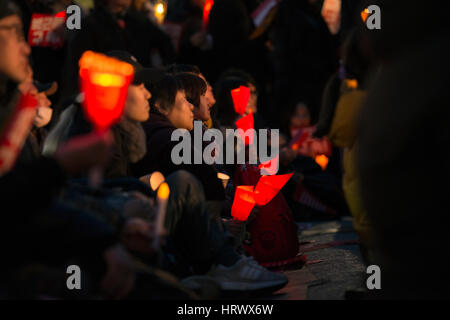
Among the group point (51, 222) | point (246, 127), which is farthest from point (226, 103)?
point (51, 222)

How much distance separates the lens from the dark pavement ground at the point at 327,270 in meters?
3.52

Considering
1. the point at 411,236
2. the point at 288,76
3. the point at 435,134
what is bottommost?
the point at 411,236

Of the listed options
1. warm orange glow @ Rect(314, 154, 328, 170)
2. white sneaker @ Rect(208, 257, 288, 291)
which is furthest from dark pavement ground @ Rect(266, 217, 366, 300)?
warm orange glow @ Rect(314, 154, 328, 170)

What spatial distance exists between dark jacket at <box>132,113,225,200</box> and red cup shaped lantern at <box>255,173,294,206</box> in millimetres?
645

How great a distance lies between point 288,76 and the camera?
353 inches

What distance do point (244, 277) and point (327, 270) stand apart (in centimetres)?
98

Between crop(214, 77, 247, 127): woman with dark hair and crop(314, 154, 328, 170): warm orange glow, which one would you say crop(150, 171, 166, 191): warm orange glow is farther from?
crop(314, 154, 328, 170): warm orange glow

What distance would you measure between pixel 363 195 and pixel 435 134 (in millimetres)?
353

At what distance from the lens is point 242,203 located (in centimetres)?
432

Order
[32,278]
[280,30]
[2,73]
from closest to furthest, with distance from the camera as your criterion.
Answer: [32,278] < [2,73] < [280,30]

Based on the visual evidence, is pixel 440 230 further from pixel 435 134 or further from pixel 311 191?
pixel 311 191

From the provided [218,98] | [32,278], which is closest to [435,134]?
[32,278]

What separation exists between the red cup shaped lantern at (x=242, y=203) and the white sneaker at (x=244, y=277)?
835mm

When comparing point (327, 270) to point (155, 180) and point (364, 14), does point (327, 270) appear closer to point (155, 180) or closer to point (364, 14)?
point (155, 180)
